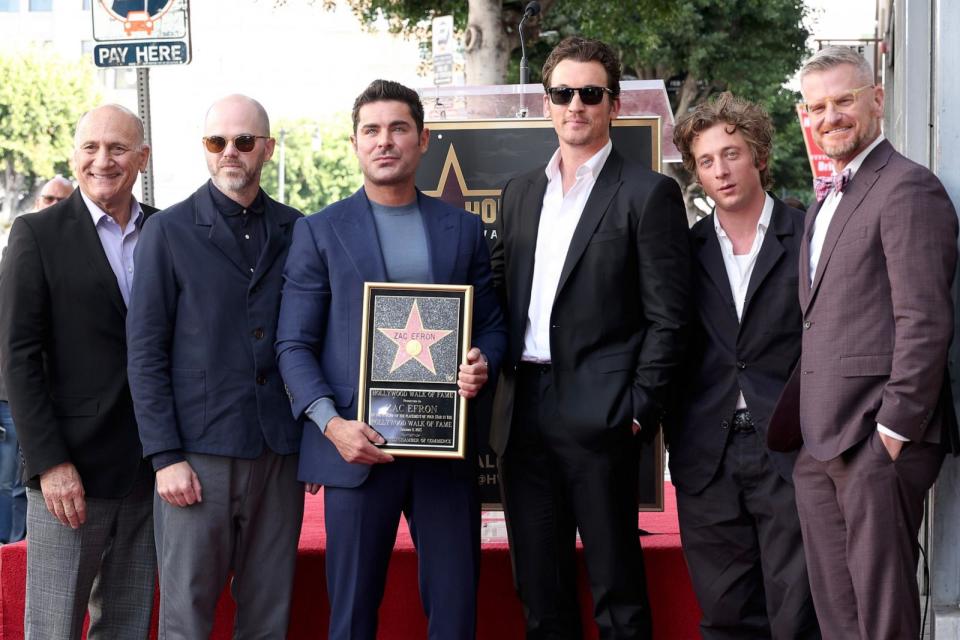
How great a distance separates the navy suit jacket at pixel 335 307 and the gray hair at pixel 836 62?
144cm

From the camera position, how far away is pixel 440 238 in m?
4.73

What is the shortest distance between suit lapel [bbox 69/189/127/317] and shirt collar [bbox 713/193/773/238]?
94.5 inches

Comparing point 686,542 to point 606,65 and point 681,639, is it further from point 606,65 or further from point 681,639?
point 606,65

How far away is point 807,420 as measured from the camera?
169 inches

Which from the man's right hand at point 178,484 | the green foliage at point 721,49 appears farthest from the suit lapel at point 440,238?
the green foliage at point 721,49

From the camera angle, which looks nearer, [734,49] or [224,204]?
[224,204]

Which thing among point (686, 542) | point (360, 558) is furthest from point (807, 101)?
point (360, 558)

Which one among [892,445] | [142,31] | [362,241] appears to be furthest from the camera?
[142,31]

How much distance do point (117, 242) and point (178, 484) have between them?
1.09 meters

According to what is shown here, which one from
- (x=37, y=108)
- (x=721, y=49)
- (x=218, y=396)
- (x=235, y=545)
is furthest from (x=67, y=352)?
(x=37, y=108)

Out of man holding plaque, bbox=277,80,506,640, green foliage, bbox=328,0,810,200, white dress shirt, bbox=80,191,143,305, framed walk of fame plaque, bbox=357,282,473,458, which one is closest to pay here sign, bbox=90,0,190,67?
white dress shirt, bbox=80,191,143,305

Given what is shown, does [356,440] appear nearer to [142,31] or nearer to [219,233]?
[219,233]

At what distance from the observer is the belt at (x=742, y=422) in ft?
15.3

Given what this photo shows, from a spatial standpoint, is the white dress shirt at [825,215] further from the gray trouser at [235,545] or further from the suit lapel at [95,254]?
the suit lapel at [95,254]
